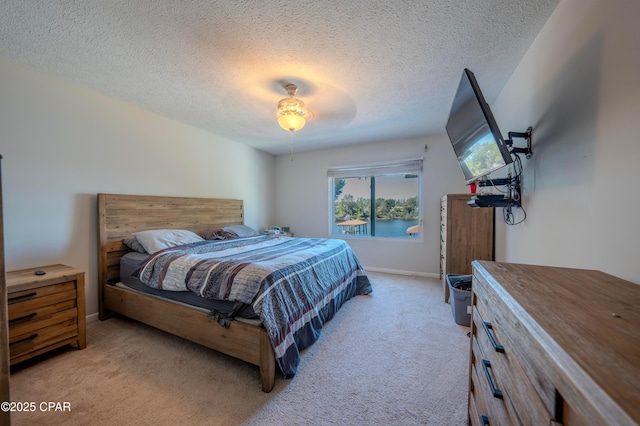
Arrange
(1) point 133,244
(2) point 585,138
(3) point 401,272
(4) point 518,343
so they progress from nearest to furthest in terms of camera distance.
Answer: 1. (4) point 518,343
2. (2) point 585,138
3. (1) point 133,244
4. (3) point 401,272

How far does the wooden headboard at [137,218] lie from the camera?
8.07ft

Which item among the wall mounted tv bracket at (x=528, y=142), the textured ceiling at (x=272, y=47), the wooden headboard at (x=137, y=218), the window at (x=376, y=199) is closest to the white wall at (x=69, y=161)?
the wooden headboard at (x=137, y=218)

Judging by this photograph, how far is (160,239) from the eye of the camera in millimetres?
2568

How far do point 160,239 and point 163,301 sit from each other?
81 cm

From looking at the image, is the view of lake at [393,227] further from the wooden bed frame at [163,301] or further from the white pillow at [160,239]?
the white pillow at [160,239]

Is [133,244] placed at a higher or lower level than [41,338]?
higher

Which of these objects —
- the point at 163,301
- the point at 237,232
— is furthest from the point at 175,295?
the point at 237,232

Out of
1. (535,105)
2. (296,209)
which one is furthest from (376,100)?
(296,209)

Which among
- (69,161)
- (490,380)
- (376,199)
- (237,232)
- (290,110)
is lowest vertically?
(490,380)

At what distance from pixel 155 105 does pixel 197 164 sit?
936 mm

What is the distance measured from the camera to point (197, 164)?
3.51 meters

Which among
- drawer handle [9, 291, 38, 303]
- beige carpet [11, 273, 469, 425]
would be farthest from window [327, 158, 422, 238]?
drawer handle [9, 291, 38, 303]

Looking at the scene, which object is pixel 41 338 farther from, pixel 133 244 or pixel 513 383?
pixel 513 383

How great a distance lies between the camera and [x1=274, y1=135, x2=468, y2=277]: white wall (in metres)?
3.80
